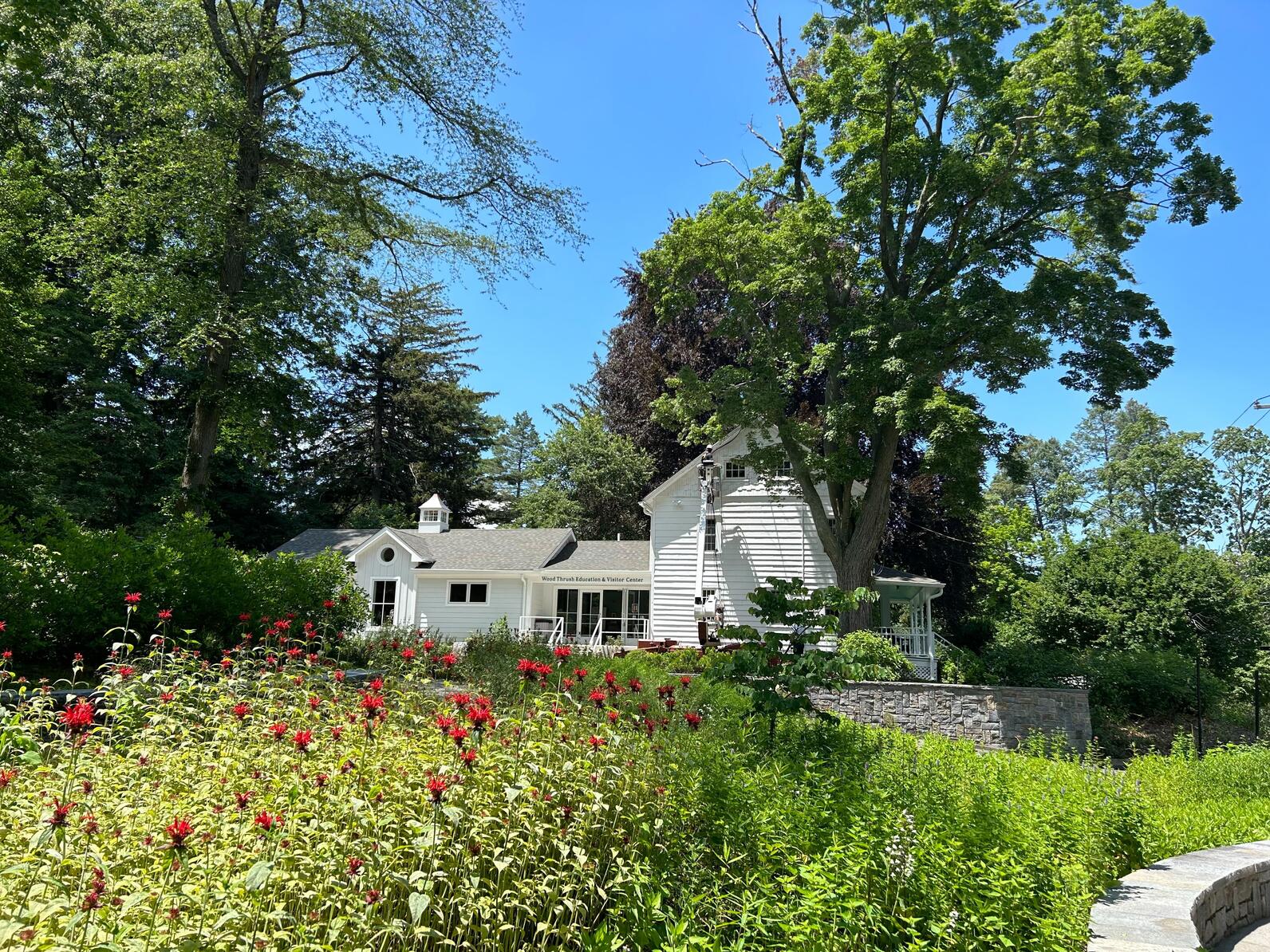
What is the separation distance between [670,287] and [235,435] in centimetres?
1009

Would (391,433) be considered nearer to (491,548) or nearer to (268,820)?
(491,548)

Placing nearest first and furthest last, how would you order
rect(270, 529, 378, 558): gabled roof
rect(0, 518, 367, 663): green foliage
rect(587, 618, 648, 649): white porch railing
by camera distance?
rect(0, 518, 367, 663): green foliage → rect(587, 618, 648, 649): white porch railing → rect(270, 529, 378, 558): gabled roof

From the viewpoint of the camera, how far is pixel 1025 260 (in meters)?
16.8

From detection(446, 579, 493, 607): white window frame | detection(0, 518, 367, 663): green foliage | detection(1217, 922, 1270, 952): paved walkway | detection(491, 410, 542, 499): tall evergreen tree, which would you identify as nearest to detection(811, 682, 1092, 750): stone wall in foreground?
detection(1217, 922, 1270, 952): paved walkway

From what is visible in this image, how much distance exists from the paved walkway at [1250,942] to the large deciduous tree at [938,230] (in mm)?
9777

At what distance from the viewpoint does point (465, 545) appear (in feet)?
80.8

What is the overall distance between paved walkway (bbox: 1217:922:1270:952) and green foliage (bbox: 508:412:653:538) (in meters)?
24.3

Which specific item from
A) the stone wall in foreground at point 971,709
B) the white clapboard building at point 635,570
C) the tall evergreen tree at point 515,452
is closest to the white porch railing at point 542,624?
the white clapboard building at point 635,570

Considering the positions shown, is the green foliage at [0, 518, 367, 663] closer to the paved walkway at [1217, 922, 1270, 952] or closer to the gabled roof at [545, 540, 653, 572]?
the paved walkway at [1217, 922, 1270, 952]

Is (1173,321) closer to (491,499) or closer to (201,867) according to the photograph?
(201,867)

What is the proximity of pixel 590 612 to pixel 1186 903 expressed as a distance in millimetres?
20336

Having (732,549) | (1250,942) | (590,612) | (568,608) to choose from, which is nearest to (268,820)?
(1250,942)

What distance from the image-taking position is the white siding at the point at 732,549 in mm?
19984

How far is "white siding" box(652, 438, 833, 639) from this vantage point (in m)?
20.0
